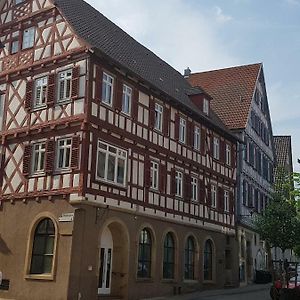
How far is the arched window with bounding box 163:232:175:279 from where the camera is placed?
25.9 m

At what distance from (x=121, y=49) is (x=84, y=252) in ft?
36.0

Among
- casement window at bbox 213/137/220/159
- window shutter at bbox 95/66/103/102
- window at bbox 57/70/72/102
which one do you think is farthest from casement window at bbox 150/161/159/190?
casement window at bbox 213/137/220/159

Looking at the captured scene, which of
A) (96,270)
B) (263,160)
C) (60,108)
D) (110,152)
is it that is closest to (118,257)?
(96,270)

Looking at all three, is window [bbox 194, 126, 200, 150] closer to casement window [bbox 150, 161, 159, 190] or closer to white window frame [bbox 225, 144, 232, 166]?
white window frame [bbox 225, 144, 232, 166]

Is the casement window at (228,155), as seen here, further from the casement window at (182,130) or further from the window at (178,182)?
the window at (178,182)

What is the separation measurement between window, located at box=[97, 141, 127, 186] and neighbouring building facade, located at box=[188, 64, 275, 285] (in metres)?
13.9

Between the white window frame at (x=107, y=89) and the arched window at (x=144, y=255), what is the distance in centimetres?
626

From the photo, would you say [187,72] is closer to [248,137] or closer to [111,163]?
[248,137]

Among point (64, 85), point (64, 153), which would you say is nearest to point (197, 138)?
point (64, 85)

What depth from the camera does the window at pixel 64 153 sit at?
21.4 meters

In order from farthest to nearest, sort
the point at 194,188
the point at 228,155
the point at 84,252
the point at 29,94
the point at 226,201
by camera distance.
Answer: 1. the point at 228,155
2. the point at 226,201
3. the point at 194,188
4. the point at 29,94
5. the point at 84,252

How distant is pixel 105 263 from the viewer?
73.8 feet

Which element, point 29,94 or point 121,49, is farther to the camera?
point 121,49

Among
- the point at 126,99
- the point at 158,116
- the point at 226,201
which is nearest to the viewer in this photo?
the point at 126,99
